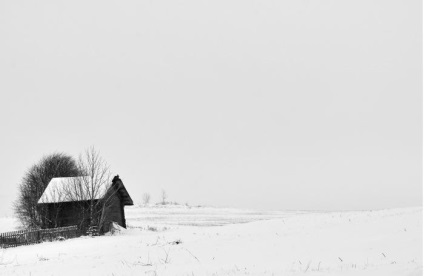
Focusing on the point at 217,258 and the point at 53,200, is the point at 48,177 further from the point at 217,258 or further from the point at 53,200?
the point at 217,258

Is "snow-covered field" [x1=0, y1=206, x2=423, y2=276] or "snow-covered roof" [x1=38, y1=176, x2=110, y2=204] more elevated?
"snow-covered roof" [x1=38, y1=176, x2=110, y2=204]

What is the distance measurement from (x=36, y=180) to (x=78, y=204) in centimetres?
1615

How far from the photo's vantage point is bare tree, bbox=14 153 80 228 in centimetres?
5647

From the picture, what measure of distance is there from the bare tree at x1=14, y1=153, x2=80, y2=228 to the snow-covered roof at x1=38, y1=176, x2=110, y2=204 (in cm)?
1033

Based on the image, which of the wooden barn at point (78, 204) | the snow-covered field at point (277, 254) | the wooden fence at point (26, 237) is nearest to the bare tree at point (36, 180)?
the wooden barn at point (78, 204)

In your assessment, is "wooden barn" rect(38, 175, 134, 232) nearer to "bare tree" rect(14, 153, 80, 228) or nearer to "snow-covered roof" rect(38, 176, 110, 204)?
"snow-covered roof" rect(38, 176, 110, 204)

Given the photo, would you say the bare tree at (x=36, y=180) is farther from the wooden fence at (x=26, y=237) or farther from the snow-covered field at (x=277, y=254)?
the snow-covered field at (x=277, y=254)

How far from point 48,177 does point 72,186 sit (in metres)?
14.4

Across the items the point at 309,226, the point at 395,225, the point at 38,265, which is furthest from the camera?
the point at 309,226

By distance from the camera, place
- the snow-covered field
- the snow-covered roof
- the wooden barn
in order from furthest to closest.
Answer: the snow-covered roof < the wooden barn < the snow-covered field

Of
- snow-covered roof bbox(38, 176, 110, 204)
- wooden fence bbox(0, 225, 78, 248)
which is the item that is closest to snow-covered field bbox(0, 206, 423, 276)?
wooden fence bbox(0, 225, 78, 248)

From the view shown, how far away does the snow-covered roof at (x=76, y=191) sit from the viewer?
44750 millimetres

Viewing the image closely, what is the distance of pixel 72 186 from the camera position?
4594 centimetres

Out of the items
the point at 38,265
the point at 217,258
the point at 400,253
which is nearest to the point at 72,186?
the point at 38,265
